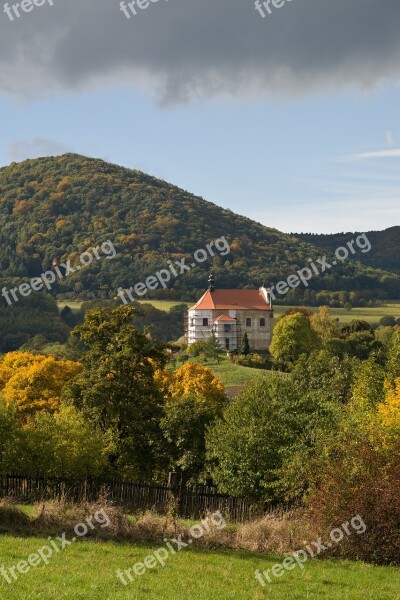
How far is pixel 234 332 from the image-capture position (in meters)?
124

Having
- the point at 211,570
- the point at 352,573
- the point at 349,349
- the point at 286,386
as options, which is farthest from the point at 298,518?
the point at 349,349

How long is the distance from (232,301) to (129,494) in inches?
4137

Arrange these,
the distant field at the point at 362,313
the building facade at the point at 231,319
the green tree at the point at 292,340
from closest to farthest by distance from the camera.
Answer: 1. the green tree at the point at 292,340
2. the building facade at the point at 231,319
3. the distant field at the point at 362,313

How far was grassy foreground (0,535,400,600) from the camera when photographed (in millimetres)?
15242

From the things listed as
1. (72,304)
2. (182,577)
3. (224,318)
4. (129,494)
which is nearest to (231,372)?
(224,318)

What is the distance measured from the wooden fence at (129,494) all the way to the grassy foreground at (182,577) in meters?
4.62

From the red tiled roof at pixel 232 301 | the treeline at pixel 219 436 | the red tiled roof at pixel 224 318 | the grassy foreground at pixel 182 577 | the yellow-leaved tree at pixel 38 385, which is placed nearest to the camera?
the grassy foreground at pixel 182 577

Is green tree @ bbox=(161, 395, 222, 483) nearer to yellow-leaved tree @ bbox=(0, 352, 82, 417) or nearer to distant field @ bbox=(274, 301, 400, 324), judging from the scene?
yellow-leaved tree @ bbox=(0, 352, 82, 417)

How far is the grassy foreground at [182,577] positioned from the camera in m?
15.2

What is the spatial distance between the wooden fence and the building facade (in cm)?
9870

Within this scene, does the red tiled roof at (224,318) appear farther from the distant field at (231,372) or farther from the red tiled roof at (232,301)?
the distant field at (231,372)

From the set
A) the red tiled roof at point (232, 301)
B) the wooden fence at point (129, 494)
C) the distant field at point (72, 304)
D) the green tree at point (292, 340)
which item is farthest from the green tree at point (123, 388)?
the distant field at point (72, 304)

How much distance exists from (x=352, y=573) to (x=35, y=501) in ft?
34.4

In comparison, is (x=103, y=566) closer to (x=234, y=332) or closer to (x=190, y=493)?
(x=190, y=493)
